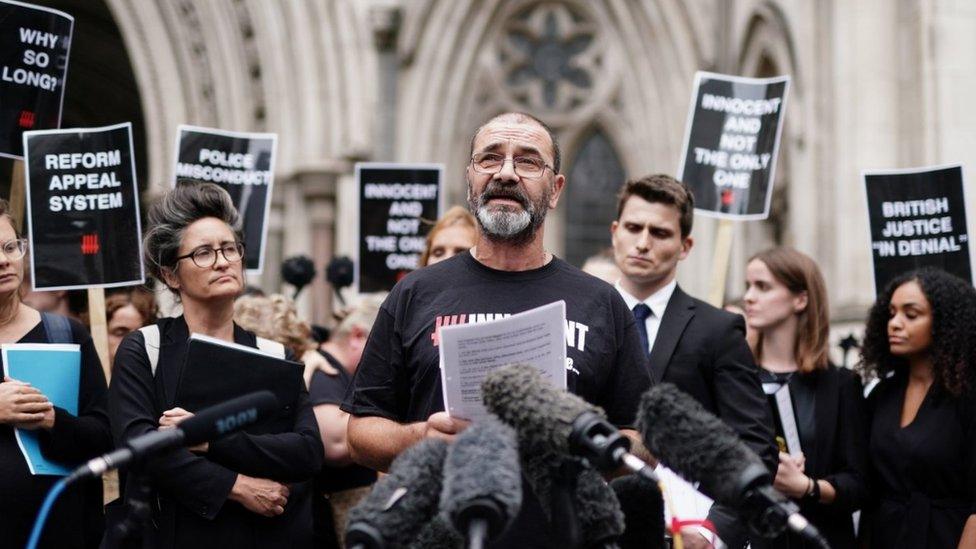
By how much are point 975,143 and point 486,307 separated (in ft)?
24.9

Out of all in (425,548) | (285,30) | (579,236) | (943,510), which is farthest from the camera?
(579,236)

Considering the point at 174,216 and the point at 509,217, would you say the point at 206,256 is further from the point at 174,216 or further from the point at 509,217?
the point at 509,217

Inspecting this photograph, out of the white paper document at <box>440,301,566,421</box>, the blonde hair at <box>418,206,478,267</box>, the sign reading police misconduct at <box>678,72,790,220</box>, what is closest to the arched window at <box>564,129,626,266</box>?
the sign reading police misconduct at <box>678,72,790,220</box>

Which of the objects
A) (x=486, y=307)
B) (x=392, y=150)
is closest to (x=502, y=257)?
(x=486, y=307)

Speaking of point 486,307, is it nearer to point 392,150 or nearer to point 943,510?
point 943,510

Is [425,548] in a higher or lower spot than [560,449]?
lower

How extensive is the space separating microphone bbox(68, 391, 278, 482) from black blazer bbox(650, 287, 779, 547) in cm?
165

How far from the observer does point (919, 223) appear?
21.7ft

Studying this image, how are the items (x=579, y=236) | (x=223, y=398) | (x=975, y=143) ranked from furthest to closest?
(x=579, y=236)
(x=975, y=143)
(x=223, y=398)

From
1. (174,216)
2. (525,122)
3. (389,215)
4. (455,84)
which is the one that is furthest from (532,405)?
(455,84)

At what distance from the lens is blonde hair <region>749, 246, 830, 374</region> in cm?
536

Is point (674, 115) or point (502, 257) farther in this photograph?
point (674, 115)

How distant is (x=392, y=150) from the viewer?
14.0 m

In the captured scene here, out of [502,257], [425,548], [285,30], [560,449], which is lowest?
[425,548]
